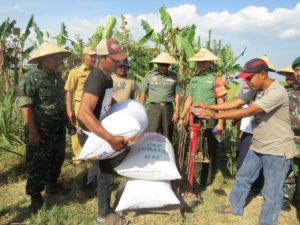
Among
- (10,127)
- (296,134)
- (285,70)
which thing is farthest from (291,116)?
(10,127)

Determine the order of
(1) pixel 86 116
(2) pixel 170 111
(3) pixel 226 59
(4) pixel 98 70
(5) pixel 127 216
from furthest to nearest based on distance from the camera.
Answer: (3) pixel 226 59 → (2) pixel 170 111 → (5) pixel 127 216 → (4) pixel 98 70 → (1) pixel 86 116

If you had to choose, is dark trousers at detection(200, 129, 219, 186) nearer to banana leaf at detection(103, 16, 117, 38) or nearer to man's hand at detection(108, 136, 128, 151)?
man's hand at detection(108, 136, 128, 151)

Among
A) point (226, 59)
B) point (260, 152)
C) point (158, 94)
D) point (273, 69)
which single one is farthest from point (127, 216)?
point (226, 59)

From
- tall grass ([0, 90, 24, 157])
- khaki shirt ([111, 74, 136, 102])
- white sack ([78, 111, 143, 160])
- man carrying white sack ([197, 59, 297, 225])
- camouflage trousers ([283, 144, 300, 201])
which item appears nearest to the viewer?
white sack ([78, 111, 143, 160])

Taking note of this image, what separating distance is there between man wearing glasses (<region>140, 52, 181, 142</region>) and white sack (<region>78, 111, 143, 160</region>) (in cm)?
166

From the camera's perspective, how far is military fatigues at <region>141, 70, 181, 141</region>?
173 inches

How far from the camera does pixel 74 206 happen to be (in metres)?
3.48

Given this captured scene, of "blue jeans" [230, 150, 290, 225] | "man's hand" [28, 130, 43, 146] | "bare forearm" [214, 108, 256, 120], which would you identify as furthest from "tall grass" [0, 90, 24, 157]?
"blue jeans" [230, 150, 290, 225]

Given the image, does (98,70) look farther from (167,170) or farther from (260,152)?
(260,152)

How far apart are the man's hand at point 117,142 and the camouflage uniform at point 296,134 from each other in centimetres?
198

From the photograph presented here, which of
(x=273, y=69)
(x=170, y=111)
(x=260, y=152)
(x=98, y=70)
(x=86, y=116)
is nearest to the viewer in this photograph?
(x=86, y=116)

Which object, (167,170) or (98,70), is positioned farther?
(167,170)

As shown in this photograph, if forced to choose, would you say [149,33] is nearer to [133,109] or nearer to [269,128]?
[133,109]

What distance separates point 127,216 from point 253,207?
1.59 m
